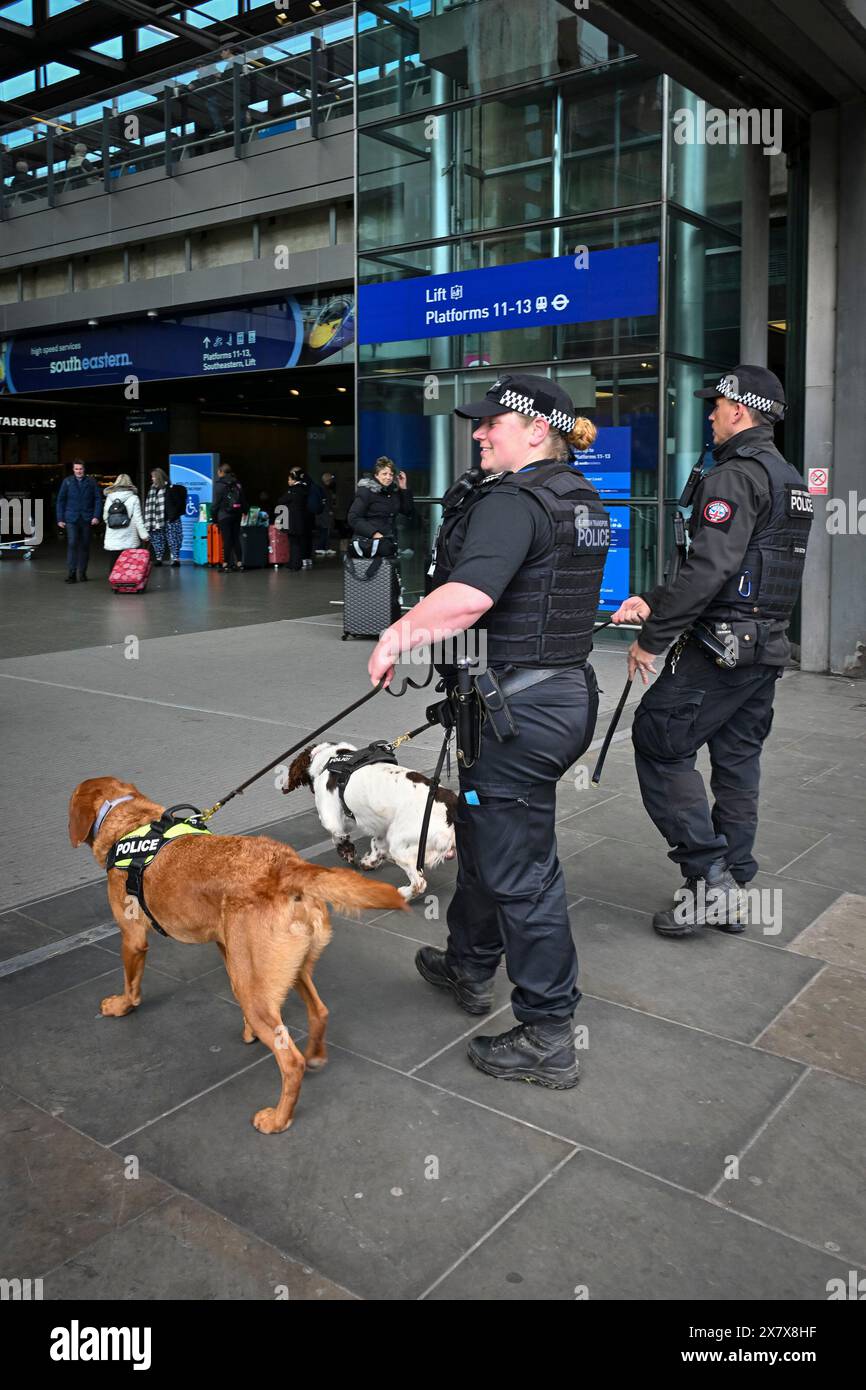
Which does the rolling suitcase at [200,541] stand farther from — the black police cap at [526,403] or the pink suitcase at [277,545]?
the black police cap at [526,403]

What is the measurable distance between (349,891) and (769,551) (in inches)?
89.6

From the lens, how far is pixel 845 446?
9734 millimetres

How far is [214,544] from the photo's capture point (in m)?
22.2

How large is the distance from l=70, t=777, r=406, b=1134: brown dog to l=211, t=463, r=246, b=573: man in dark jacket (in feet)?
58.0

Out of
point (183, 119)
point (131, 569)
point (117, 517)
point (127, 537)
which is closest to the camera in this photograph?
point (131, 569)

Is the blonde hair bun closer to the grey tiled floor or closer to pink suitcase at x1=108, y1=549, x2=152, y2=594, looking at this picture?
the grey tiled floor

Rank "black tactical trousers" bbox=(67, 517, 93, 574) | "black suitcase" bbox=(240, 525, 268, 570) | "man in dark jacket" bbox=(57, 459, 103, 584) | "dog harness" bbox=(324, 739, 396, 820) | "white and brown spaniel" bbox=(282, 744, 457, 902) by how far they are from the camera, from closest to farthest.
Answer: "white and brown spaniel" bbox=(282, 744, 457, 902)
"dog harness" bbox=(324, 739, 396, 820)
"man in dark jacket" bbox=(57, 459, 103, 584)
"black tactical trousers" bbox=(67, 517, 93, 574)
"black suitcase" bbox=(240, 525, 268, 570)

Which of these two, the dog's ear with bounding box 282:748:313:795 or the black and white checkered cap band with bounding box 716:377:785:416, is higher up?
the black and white checkered cap band with bounding box 716:377:785:416

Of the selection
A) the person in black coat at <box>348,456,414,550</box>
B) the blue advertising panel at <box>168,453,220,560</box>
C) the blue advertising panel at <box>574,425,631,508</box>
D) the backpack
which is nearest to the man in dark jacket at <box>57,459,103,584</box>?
the backpack

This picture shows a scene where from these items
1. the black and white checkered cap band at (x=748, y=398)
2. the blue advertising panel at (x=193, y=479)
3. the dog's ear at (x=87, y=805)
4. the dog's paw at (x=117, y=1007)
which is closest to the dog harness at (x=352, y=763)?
the dog's ear at (x=87, y=805)

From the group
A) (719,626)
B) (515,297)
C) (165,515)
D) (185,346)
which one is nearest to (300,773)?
(719,626)

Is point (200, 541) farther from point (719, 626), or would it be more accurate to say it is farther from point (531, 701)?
point (531, 701)

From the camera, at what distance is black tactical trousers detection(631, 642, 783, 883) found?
14.4 feet
